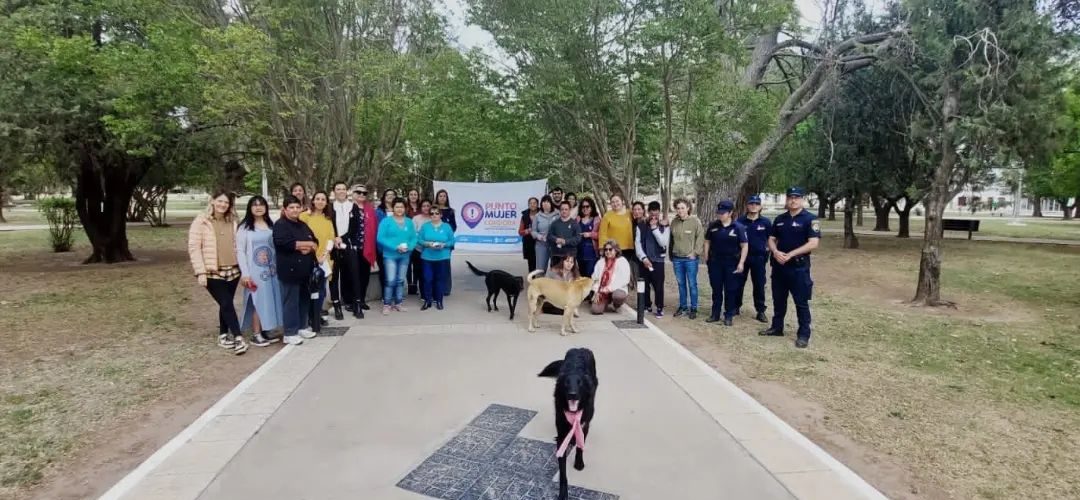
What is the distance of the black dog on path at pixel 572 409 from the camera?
3.18 metres

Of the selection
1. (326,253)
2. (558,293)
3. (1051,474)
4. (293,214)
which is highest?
(293,214)

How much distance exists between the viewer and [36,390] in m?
5.07

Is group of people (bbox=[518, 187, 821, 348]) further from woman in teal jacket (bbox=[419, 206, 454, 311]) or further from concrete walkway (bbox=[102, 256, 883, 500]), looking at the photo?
concrete walkway (bbox=[102, 256, 883, 500])

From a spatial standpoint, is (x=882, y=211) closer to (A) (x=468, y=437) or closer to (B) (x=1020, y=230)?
(B) (x=1020, y=230)

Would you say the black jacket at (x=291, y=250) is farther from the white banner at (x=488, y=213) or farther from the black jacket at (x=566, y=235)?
the white banner at (x=488, y=213)

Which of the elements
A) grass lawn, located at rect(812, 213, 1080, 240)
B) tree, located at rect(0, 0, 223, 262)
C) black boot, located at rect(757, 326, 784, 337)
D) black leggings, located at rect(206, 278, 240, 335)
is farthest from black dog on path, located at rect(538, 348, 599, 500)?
grass lawn, located at rect(812, 213, 1080, 240)

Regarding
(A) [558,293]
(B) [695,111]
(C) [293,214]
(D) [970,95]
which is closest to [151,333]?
(C) [293,214]

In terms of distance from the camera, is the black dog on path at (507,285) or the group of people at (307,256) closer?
the group of people at (307,256)

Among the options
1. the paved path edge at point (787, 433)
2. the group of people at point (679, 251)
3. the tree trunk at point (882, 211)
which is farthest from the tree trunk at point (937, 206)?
the tree trunk at point (882, 211)

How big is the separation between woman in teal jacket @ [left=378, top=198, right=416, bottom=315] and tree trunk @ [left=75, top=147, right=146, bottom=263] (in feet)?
37.0

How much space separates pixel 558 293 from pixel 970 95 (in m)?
7.54

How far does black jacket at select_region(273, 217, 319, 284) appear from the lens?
20.1 feet

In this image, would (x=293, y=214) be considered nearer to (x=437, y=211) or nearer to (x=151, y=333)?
(x=437, y=211)

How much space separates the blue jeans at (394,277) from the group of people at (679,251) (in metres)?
2.12
